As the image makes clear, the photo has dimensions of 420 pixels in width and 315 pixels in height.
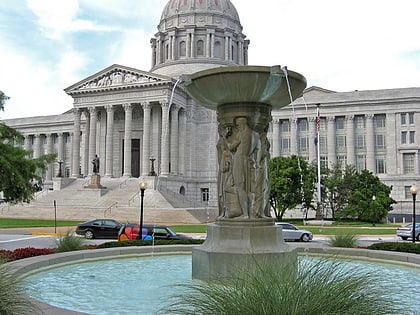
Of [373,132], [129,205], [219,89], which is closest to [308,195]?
[129,205]

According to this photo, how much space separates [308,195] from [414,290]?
45.7m

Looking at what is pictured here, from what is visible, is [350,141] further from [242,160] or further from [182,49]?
[242,160]

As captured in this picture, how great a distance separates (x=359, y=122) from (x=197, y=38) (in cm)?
3498

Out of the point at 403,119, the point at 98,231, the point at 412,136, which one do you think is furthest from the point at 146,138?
the point at 412,136

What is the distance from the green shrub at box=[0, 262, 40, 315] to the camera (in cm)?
600

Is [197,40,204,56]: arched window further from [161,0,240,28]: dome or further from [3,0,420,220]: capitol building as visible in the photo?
[3,0,420,220]: capitol building

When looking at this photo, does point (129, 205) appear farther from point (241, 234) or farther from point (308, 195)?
point (241, 234)

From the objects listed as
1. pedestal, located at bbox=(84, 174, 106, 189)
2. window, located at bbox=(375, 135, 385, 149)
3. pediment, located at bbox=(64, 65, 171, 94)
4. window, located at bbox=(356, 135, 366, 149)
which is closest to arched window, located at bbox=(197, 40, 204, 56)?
pediment, located at bbox=(64, 65, 171, 94)

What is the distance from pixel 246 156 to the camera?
456 inches

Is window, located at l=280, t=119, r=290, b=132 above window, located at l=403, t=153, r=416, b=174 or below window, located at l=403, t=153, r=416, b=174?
above

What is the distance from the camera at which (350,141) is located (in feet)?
253

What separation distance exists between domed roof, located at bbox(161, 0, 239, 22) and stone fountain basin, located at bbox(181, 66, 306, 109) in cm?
8500

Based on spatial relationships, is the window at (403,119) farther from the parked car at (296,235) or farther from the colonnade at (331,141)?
the parked car at (296,235)

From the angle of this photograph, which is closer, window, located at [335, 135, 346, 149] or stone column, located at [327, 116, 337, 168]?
stone column, located at [327, 116, 337, 168]
